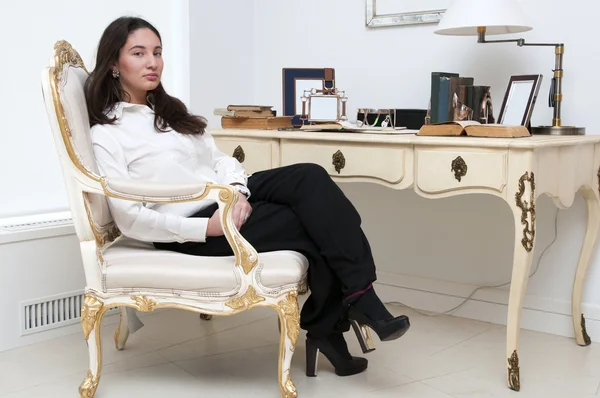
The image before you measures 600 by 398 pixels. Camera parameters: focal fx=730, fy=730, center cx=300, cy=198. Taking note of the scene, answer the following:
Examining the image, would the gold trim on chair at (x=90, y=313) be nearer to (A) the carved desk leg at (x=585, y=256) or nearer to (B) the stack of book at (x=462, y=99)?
(B) the stack of book at (x=462, y=99)

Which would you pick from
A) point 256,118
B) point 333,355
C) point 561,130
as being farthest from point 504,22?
point 333,355

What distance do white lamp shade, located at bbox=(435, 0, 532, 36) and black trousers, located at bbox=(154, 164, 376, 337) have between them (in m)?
0.77

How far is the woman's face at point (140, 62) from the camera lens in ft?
7.22


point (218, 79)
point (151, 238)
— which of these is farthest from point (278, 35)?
point (151, 238)

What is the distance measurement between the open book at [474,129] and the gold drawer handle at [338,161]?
284 mm

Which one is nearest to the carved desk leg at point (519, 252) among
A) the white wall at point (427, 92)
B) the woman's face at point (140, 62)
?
the white wall at point (427, 92)

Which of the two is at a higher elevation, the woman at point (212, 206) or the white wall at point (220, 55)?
the white wall at point (220, 55)

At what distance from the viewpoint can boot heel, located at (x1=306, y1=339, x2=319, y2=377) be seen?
2.23 metres

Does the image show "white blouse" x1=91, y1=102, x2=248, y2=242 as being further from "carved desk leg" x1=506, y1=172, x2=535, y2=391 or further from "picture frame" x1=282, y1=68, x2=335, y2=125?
"carved desk leg" x1=506, y1=172, x2=535, y2=391

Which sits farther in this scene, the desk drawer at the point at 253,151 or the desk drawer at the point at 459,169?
the desk drawer at the point at 253,151

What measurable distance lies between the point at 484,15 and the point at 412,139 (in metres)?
0.51

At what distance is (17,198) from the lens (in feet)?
8.95

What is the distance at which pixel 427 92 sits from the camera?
2916 mm

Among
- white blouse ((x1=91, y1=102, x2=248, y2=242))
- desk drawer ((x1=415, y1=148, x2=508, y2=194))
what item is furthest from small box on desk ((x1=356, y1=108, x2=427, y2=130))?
white blouse ((x1=91, y1=102, x2=248, y2=242))
